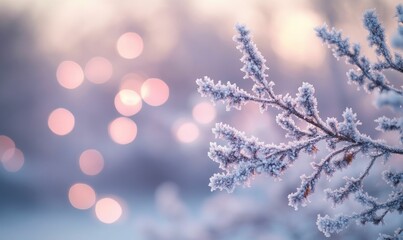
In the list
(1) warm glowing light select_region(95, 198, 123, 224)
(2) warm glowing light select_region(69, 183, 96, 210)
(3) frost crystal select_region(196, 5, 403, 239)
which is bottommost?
(3) frost crystal select_region(196, 5, 403, 239)

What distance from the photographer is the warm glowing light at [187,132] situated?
19903 millimetres

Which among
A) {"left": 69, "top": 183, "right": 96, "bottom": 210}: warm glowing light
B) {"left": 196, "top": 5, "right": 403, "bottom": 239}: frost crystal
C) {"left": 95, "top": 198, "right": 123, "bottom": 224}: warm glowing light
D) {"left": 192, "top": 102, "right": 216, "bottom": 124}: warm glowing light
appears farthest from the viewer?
{"left": 69, "top": 183, "right": 96, "bottom": 210}: warm glowing light

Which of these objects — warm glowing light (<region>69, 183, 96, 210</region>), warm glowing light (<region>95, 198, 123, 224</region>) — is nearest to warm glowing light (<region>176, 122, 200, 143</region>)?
warm glowing light (<region>95, 198, 123, 224</region>)

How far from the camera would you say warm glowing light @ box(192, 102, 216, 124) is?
1744 cm

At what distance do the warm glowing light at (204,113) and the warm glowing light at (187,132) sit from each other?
0.99 m

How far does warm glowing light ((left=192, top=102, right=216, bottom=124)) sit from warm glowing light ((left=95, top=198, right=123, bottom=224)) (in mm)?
7782

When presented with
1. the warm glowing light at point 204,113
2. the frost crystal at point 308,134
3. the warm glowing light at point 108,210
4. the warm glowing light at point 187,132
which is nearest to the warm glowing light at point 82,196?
the warm glowing light at point 108,210

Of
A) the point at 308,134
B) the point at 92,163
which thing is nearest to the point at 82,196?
the point at 92,163

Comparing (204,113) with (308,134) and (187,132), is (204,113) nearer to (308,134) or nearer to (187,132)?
(187,132)

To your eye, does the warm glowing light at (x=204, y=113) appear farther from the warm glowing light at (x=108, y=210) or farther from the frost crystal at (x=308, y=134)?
the frost crystal at (x=308, y=134)

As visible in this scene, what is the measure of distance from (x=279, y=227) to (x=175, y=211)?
2.92 m

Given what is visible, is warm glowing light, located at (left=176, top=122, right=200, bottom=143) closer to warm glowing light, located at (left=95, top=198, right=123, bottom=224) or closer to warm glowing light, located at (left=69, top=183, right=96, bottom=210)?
warm glowing light, located at (left=95, top=198, right=123, bottom=224)

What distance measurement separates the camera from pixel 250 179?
2.50m

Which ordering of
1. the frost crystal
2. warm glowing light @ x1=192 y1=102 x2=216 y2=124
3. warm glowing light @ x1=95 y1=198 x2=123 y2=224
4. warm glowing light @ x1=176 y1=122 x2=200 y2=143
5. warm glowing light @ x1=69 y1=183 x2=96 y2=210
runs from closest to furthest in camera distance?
the frost crystal
warm glowing light @ x1=192 y1=102 x2=216 y2=124
warm glowing light @ x1=176 y1=122 x2=200 y2=143
warm glowing light @ x1=95 y1=198 x2=123 y2=224
warm glowing light @ x1=69 y1=183 x2=96 y2=210
